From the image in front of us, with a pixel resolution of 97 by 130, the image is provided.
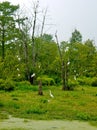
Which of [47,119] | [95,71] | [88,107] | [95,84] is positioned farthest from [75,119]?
[95,71]

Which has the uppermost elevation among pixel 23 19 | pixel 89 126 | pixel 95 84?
pixel 23 19

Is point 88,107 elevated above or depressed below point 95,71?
below

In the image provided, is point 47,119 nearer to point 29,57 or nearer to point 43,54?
point 29,57

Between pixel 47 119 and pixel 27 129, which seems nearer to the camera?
pixel 27 129

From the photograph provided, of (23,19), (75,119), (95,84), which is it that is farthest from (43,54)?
(75,119)

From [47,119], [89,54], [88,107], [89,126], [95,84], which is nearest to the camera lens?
[89,126]

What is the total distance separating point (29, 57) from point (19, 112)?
26.3 meters

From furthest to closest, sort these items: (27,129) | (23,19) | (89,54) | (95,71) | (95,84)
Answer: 1. (89,54)
2. (95,71)
3. (23,19)
4. (95,84)
5. (27,129)

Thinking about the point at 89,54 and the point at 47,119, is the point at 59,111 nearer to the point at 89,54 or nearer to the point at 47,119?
the point at 47,119

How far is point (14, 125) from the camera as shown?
42.1ft

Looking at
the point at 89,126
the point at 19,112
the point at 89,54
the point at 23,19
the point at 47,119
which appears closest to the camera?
the point at 89,126

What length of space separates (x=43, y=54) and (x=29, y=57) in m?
4.42

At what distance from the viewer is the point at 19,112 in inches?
627

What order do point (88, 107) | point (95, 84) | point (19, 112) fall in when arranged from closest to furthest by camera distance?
point (19, 112), point (88, 107), point (95, 84)
